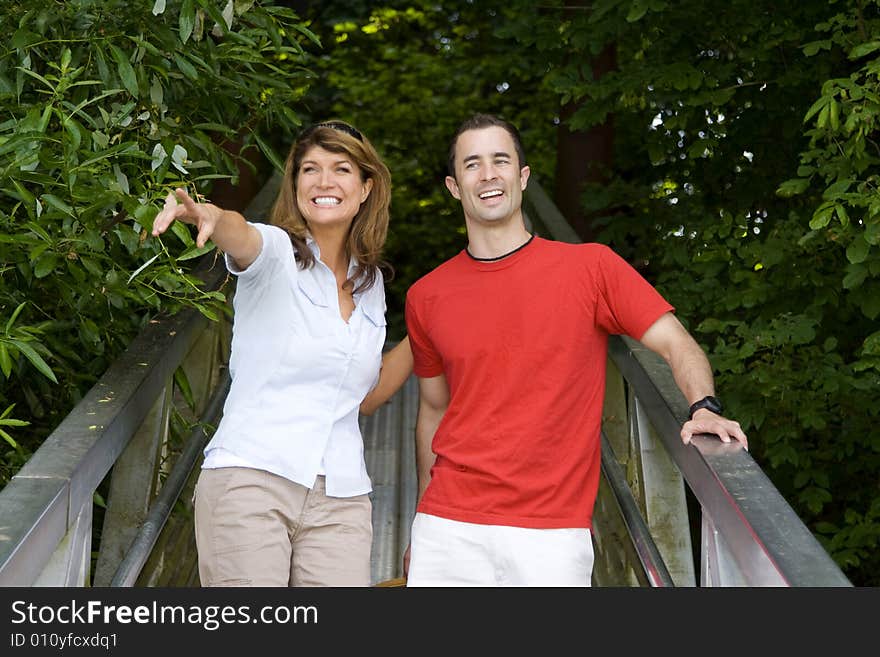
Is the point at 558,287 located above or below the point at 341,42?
below

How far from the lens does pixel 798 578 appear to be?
1876 millimetres

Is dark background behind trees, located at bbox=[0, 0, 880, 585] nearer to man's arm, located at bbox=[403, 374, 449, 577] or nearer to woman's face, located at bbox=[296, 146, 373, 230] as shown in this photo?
woman's face, located at bbox=[296, 146, 373, 230]

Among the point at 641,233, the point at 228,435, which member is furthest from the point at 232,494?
the point at 641,233

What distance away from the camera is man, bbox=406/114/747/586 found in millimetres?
2885

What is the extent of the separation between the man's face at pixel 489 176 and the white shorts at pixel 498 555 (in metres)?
0.77

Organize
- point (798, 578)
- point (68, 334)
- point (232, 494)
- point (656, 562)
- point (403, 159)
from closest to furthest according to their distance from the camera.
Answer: point (798, 578), point (232, 494), point (656, 562), point (68, 334), point (403, 159)

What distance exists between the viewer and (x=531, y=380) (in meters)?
2.95

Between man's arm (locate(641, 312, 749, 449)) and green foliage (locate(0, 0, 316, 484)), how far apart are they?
1077 millimetres

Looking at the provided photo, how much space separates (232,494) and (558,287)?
0.90 m

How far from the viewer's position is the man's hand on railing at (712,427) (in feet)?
8.26

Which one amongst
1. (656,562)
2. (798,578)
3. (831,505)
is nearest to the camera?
(798,578)

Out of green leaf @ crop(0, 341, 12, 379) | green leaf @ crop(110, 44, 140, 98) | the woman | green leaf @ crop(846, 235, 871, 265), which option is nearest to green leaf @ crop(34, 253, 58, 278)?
green leaf @ crop(0, 341, 12, 379)

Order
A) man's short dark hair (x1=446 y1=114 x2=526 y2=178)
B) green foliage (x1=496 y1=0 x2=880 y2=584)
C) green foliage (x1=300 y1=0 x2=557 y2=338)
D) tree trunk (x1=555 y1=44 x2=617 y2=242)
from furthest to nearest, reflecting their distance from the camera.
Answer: green foliage (x1=300 y1=0 x2=557 y2=338), tree trunk (x1=555 y1=44 x2=617 y2=242), green foliage (x1=496 y1=0 x2=880 y2=584), man's short dark hair (x1=446 y1=114 x2=526 y2=178)

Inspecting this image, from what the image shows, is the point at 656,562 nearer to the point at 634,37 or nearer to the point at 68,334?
the point at 68,334
